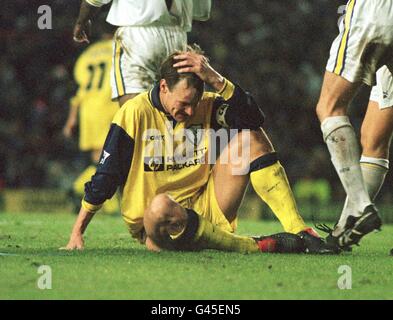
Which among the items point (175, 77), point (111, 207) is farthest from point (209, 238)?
point (111, 207)

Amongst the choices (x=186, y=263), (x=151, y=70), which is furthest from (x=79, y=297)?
(x=151, y=70)

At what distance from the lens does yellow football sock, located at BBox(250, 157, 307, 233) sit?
5.28 m

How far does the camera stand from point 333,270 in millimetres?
4770

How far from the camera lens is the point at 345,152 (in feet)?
17.7

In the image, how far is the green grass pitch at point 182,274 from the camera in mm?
4219

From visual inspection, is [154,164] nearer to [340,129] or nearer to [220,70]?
[340,129]

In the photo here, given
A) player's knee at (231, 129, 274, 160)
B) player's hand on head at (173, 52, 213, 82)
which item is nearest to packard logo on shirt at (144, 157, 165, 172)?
player's knee at (231, 129, 274, 160)

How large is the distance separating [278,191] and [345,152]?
0.41 meters

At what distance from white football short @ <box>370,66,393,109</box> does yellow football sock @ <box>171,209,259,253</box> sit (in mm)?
1218

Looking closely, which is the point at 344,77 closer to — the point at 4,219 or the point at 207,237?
the point at 207,237

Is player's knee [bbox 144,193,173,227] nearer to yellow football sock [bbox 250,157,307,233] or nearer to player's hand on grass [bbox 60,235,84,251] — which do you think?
player's hand on grass [bbox 60,235,84,251]

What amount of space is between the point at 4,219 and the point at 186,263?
3.44 m

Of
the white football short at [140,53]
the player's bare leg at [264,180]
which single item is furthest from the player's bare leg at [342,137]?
the white football short at [140,53]

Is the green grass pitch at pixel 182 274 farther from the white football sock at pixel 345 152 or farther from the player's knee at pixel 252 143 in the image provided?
the player's knee at pixel 252 143
